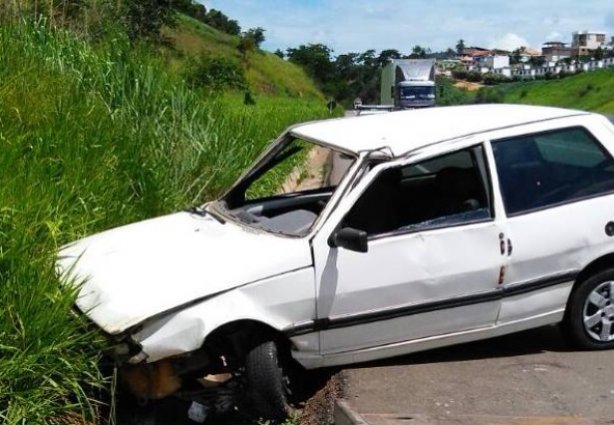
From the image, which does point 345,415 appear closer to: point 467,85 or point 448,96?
point 448,96

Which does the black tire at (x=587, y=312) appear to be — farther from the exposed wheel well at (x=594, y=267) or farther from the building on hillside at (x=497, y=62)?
the building on hillside at (x=497, y=62)

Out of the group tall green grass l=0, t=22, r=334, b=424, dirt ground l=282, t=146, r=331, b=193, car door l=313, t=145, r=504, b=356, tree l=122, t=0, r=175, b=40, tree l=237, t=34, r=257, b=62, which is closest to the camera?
tall green grass l=0, t=22, r=334, b=424

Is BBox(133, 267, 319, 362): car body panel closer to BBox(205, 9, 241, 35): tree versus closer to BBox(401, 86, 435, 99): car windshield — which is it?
BBox(401, 86, 435, 99): car windshield

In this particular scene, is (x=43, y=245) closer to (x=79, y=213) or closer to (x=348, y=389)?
(x=79, y=213)

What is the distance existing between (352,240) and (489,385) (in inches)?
48.9

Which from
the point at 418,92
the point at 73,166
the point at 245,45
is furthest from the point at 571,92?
the point at 245,45

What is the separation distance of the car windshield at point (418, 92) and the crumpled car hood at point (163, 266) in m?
42.4

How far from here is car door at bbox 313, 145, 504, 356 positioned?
510 cm

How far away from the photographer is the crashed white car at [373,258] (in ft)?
15.7

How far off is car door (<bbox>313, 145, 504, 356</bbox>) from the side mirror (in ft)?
0.21

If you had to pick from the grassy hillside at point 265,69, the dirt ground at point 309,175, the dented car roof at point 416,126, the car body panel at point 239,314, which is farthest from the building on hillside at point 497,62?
the car body panel at point 239,314

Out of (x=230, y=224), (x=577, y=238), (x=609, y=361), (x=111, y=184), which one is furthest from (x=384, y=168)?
(x=111, y=184)

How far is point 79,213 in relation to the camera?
6164 millimetres

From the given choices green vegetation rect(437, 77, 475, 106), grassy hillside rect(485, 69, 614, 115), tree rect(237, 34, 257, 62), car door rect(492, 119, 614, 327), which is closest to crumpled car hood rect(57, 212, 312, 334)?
car door rect(492, 119, 614, 327)
